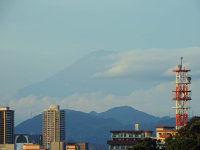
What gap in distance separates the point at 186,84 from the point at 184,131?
123ft

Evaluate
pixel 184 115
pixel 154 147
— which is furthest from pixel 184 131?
pixel 184 115

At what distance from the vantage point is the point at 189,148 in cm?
14125

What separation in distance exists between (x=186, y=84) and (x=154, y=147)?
4495cm

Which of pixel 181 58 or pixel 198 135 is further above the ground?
pixel 181 58

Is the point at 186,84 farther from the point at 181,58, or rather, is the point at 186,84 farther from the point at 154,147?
the point at 154,147

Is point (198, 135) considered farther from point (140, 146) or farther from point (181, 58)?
point (181, 58)

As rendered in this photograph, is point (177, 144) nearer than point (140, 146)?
Yes

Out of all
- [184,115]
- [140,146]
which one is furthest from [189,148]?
[184,115]

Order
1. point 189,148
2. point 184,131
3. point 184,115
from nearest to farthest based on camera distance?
point 189,148, point 184,131, point 184,115

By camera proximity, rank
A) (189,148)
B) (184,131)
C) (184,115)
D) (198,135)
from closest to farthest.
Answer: (189,148) < (198,135) < (184,131) < (184,115)

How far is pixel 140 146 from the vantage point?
15688 centimetres

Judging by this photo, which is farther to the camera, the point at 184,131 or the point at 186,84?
the point at 186,84

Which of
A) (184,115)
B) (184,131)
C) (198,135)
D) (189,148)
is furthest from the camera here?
(184,115)

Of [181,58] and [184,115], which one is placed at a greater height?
[181,58]
